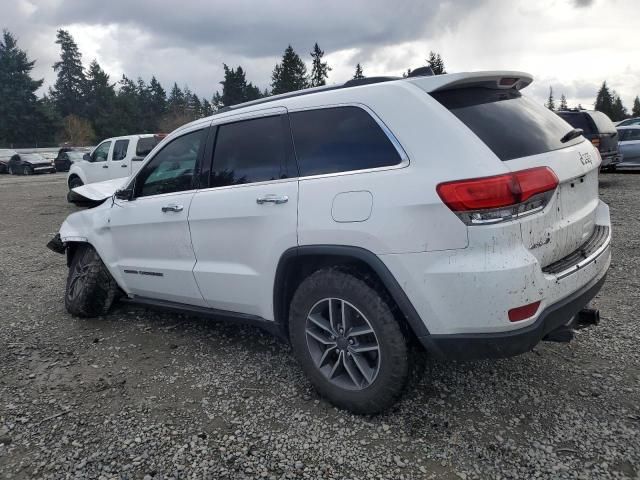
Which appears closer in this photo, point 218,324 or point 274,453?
point 274,453

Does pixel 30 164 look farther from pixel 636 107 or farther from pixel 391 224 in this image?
pixel 636 107

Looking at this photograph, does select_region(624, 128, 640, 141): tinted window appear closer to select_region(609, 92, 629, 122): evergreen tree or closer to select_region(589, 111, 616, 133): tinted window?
select_region(589, 111, 616, 133): tinted window

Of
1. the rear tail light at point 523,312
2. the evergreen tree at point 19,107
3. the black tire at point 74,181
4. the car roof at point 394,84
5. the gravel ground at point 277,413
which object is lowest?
the gravel ground at point 277,413

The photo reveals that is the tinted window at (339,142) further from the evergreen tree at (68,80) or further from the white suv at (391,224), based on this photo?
the evergreen tree at (68,80)

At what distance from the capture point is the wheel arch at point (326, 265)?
97.8 inches

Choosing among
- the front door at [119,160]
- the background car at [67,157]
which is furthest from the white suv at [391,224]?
the background car at [67,157]

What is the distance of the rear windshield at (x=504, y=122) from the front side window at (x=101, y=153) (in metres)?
12.7

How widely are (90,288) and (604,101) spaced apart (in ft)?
259

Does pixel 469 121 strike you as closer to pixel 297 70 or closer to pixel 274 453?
pixel 274 453

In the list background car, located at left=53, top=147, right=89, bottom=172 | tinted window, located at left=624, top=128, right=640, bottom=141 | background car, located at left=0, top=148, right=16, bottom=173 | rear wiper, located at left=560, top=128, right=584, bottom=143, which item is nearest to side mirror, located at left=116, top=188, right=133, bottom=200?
rear wiper, located at left=560, top=128, right=584, bottom=143

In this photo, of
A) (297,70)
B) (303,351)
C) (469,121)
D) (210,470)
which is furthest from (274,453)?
(297,70)

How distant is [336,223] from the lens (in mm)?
2643

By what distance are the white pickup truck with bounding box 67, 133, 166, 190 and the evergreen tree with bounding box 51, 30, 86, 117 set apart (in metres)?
69.1

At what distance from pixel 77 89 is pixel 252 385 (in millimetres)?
→ 85097
